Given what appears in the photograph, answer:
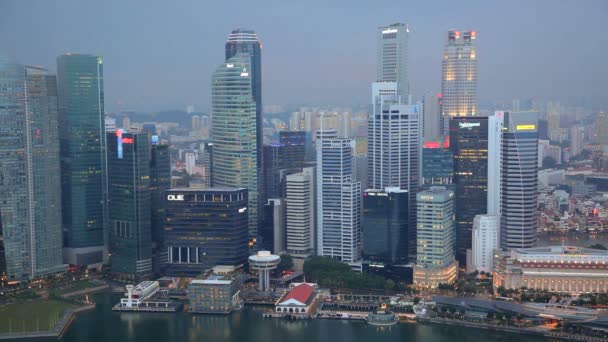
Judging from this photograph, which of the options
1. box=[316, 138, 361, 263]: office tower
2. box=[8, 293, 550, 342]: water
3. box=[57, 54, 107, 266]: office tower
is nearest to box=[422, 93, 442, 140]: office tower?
box=[316, 138, 361, 263]: office tower

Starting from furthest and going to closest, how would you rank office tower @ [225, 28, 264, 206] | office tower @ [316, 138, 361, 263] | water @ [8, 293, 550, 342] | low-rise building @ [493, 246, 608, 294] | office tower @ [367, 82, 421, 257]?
office tower @ [225, 28, 264, 206] < office tower @ [367, 82, 421, 257] < office tower @ [316, 138, 361, 263] < low-rise building @ [493, 246, 608, 294] < water @ [8, 293, 550, 342]

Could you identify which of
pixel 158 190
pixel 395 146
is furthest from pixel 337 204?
pixel 158 190

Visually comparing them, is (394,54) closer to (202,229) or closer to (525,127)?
(525,127)

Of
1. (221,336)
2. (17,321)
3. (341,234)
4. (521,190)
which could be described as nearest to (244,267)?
(341,234)

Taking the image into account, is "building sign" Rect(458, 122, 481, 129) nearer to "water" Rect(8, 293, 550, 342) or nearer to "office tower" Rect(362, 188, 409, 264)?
"office tower" Rect(362, 188, 409, 264)

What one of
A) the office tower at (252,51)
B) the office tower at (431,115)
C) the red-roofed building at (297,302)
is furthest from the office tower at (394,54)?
the red-roofed building at (297,302)

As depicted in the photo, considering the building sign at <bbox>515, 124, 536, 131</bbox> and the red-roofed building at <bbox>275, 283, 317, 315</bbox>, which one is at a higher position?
the building sign at <bbox>515, 124, 536, 131</bbox>

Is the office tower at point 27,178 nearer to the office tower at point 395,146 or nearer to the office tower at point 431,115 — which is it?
the office tower at point 395,146
